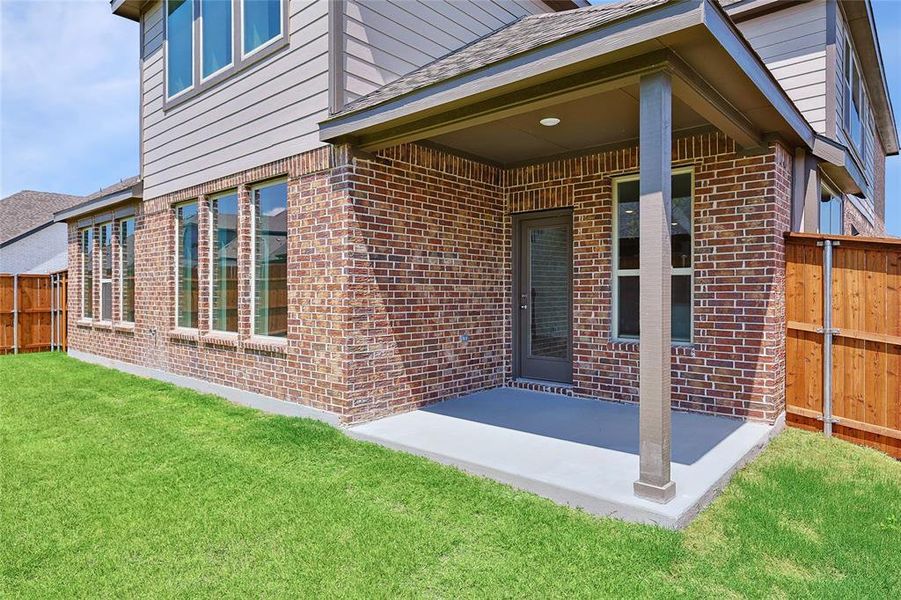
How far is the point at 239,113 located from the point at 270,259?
1.92 m

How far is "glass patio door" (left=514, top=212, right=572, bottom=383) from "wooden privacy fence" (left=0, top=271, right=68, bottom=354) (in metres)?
11.0

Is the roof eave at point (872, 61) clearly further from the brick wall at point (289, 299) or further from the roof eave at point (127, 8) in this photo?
the roof eave at point (127, 8)

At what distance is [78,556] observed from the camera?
291cm

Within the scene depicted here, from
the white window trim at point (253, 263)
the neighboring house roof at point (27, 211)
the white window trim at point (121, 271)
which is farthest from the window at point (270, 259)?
the neighboring house roof at point (27, 211)

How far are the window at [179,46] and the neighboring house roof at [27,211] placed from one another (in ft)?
50.7

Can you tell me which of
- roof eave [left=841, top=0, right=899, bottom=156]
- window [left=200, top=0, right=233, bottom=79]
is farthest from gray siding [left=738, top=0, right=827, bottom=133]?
window [left=200, top=0, right=233, bottom=79]

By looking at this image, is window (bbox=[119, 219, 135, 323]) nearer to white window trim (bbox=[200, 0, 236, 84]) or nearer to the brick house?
the brick house

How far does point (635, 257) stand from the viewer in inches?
229

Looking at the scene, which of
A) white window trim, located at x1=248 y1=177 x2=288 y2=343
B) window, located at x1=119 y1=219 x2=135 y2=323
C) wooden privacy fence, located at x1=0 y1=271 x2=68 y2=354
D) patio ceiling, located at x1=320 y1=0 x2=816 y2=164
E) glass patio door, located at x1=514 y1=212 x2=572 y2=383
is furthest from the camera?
wooden privacy fence, located at x1=0 y1=271 x2=68 y2=354

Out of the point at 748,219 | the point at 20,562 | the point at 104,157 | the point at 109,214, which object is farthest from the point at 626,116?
the point at 104,157

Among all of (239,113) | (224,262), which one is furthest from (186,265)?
(239,113)

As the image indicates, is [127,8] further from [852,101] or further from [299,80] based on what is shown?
[852,101]

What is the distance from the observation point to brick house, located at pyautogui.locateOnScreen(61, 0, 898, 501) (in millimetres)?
3949

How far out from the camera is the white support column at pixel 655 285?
3.29 metres
